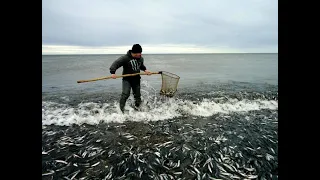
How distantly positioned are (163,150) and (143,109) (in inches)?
163

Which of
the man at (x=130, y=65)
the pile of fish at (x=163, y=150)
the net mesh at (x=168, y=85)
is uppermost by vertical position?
the man at (x=130, y=65)

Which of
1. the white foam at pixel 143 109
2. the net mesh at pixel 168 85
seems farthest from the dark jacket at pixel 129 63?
the white foam at pixel 143 109

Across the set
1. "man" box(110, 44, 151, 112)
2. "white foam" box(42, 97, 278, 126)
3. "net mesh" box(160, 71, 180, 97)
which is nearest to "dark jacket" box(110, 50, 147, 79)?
"man" box(110, 44, 151, 112)

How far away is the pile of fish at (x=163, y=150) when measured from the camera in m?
5.18

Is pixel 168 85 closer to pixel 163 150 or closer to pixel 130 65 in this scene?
pixel 130 65

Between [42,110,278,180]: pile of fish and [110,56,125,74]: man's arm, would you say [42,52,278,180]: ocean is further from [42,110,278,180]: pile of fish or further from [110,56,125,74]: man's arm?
[110,56,125,74]: man's arm

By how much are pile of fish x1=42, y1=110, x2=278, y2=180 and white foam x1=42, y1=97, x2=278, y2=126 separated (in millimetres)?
690

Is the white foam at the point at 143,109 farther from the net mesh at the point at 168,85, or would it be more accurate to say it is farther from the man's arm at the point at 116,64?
the man's arm at the point at 116,64

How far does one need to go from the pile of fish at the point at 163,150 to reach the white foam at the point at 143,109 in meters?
0.69

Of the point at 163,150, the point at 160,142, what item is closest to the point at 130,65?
the point at 160,142
